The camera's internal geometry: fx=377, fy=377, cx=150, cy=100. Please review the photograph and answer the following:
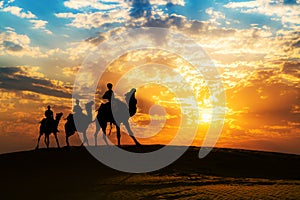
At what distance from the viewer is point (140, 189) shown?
10008mm

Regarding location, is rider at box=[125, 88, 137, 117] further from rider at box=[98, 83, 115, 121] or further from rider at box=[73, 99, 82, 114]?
rider at box=[73, 99, 82, 114]

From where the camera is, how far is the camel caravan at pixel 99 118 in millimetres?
19500

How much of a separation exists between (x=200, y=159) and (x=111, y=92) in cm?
570

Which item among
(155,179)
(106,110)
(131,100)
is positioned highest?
(131,100)

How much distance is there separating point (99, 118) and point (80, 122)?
2634 mm

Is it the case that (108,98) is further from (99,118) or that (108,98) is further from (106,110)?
(99,118)

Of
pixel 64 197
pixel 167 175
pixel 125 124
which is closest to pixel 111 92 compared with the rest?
pixel 125 124

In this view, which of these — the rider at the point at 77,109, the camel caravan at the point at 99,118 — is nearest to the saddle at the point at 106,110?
the camel caravan at the point at 99,118

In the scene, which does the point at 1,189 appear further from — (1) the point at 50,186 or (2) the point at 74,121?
(2) the point at 74,121

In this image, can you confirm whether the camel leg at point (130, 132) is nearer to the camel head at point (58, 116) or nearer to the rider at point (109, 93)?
the rider at point (109, 93)

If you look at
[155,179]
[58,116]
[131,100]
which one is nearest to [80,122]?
[58,116]

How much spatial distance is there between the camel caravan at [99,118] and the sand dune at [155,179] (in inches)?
76.8

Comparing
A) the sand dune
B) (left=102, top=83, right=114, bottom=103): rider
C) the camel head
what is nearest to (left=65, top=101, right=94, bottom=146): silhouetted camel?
the camel head

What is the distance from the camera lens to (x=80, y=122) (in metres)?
23.0
